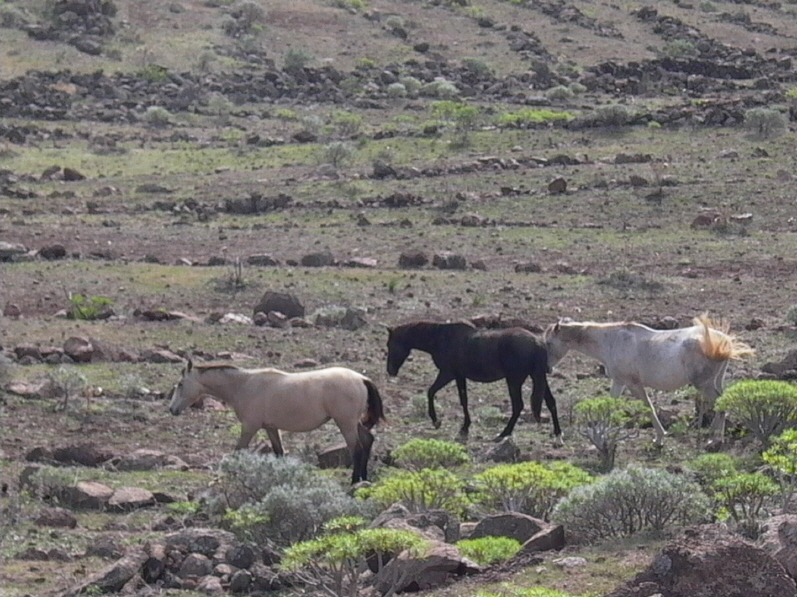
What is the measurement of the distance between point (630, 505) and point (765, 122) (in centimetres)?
3733

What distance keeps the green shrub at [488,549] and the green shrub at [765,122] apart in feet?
123

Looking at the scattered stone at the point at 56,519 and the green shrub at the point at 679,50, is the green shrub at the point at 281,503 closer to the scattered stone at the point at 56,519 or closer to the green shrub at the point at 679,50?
the scattered stone at the point at 56,519

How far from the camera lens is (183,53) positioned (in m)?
65.5

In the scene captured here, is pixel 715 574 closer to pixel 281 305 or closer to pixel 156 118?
pixel 281 305

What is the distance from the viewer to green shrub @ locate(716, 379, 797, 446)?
15.8m

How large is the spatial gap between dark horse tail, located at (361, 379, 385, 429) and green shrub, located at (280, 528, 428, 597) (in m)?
5.21

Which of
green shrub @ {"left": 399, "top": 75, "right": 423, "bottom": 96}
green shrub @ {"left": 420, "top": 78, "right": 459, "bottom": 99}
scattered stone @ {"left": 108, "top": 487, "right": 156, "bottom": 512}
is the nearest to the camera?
scattered stone @ {"left": 108, "top": 487, "right": 156, "bottom": 512}

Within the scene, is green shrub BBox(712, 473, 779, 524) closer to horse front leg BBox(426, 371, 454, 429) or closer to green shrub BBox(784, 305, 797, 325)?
horse front leg BBox(426, 371, 454, 429)

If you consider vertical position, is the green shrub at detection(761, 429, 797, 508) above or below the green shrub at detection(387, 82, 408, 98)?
above

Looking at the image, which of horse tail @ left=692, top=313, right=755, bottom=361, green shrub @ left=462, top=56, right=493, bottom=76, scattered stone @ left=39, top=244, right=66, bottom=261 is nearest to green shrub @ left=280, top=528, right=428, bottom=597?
horse tail @ left=692, top=313, right=755, bottom=361

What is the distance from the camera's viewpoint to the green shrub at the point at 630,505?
1188 centimetres

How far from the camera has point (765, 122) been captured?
4725 cm

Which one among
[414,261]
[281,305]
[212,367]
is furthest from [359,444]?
[414,261]

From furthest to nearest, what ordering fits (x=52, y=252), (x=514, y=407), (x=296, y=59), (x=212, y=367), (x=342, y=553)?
(x=296, y=59) → (x=52, y=252) → (x=514, y=407) → (x=212, y=367) → (x=342, y=553)
